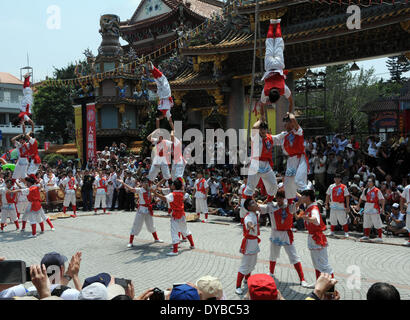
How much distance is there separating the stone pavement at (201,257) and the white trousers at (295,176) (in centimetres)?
169

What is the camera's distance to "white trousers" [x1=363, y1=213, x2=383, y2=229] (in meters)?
11.2

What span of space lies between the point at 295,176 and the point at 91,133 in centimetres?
2101

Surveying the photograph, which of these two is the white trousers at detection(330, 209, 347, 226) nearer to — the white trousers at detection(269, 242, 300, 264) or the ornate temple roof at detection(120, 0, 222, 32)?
the white trousers at detection(269, 242, 300, 264)

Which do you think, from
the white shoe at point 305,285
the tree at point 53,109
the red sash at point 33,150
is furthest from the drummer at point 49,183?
the tree at point 53,109

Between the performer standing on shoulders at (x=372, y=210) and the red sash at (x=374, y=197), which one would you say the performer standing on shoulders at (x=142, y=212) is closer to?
the performer standing on shoulders at (x=372, y=210)

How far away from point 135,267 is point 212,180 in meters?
9.40

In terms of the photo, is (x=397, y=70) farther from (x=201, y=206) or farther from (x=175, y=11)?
(x=201, y=206)

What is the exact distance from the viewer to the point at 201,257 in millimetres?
9430

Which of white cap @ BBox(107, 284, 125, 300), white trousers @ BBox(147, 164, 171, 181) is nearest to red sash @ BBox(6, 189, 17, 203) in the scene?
white trousers @ BBox(147, 164, 171, 181)

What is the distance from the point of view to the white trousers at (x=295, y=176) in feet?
25.0

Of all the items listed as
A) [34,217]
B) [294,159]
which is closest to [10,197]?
[34,217]
